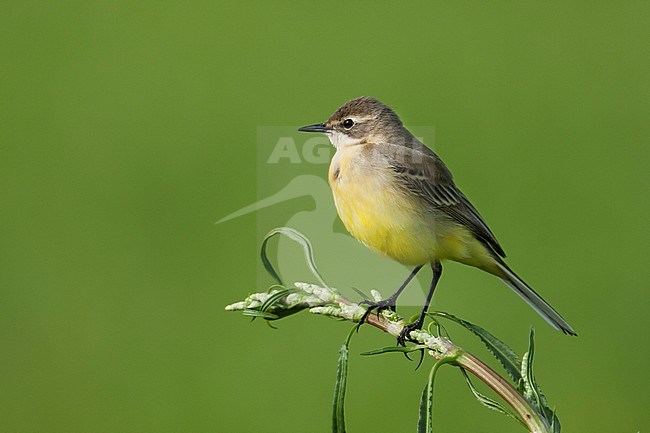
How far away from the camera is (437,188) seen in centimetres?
387

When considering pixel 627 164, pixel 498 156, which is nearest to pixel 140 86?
pixel 498 156

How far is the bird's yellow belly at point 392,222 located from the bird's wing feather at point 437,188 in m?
0.04

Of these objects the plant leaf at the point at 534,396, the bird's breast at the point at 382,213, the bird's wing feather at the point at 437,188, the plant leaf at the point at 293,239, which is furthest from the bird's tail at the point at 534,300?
the plant leaf at the point at 534,396

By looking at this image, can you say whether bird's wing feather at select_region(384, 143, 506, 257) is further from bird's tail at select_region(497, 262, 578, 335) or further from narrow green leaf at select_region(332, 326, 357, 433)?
narrow green leaf at select_region(332, 326, 357, 433)

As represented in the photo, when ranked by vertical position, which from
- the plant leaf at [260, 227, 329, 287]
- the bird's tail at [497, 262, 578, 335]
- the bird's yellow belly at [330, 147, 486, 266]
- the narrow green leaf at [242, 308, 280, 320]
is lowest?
the bird's tail at [497, 262, 578, 335]

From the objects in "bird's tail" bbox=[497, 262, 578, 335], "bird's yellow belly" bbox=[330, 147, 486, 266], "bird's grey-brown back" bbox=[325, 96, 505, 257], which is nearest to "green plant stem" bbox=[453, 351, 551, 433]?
"bird's tail" bbox=[497, 262, 578, 335]

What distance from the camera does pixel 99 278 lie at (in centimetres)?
760

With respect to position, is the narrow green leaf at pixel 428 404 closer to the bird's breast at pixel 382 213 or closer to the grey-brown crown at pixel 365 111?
the bird's breast at pixel 382 213

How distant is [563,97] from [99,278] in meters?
5.01

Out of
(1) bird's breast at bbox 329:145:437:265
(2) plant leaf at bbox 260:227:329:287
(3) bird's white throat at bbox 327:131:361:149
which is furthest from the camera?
(3) bird's white throat at bbox 327:131:361:149

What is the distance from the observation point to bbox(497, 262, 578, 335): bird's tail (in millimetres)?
3307

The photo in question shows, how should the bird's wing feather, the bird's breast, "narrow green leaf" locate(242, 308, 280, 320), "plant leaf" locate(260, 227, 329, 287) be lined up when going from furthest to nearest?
the bird's wing feather < the bird's breast < "plant leaf" locate(260, 227, 329, 287) < "narrow green leaf" locate(242, 308, 280, 320)

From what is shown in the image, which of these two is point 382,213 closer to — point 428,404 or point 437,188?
point 437,188

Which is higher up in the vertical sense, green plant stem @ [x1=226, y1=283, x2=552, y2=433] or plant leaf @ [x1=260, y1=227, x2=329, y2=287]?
plant leaf @ [x1=260, y1=227, x2=329, y2=287]
